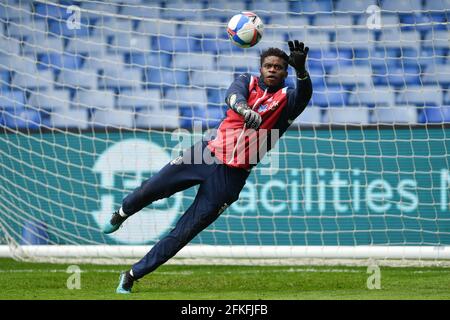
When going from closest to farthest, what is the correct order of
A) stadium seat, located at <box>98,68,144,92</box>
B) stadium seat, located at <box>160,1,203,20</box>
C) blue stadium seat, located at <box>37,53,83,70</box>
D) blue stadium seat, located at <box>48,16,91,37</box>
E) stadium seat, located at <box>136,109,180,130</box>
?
stadium seat, located at <box>136,109,180,130</box>
blue stadium seat, located at <box>48,16,91,37</box>
stadium seat, located at <box>98,68,144,92</box>
blue stadium seat, located at <box>37,53,83,70</box>
stadium seat, located at <box>160,1,203,20</box>

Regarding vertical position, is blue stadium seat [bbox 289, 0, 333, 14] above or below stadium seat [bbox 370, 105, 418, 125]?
above

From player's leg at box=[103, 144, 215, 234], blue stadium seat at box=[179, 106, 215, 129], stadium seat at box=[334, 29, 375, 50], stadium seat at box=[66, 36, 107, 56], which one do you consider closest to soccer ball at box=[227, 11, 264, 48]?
player's leg at box=[103, 144, 215, 234]

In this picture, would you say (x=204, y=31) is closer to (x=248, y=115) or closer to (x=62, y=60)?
(x=62, y=60)

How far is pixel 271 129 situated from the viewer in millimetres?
7508

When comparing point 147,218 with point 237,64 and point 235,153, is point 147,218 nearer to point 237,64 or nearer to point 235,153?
point 237,64

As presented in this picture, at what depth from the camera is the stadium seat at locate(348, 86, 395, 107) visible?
11812 millimetres

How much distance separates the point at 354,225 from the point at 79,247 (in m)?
3.21

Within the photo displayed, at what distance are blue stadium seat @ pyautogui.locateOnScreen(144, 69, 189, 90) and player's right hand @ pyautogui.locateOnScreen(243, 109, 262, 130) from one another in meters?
5.50

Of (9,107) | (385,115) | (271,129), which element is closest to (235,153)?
(271,129)

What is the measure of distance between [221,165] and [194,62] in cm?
525

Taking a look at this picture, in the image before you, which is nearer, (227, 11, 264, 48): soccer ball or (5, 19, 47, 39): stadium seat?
(227, 11, 264, 48): soccer ball

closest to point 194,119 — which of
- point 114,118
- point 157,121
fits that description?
point 157,121

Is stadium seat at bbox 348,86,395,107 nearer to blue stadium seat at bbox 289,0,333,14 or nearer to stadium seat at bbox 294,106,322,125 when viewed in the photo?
stadium seat at bbox 294,106,322,125

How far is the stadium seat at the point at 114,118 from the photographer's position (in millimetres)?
12195
